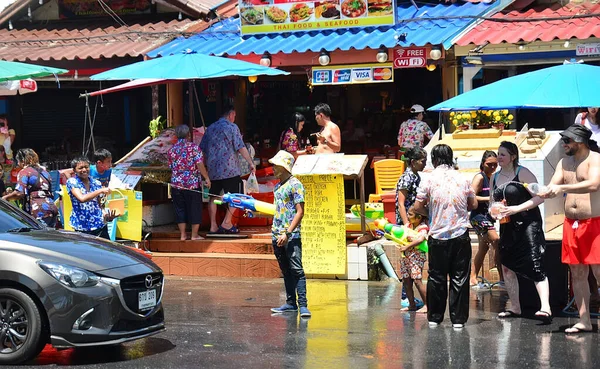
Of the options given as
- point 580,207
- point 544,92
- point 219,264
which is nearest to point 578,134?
point 580,207

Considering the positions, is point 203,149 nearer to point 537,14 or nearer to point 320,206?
point 320,206

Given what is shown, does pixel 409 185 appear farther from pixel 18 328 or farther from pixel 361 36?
pixel 361 36

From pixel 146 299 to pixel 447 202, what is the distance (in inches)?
116

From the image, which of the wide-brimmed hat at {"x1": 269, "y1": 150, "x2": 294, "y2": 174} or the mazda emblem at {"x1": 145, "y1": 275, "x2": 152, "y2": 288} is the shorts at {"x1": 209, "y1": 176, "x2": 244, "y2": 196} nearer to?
the wide-brimmed hat at {"x1": 269, "y1": 150, "x2": 294, "y2": 174}

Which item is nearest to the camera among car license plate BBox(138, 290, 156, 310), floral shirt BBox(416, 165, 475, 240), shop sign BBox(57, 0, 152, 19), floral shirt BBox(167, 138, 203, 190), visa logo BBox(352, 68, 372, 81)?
car license plate BBox(138, 290, 156, 310)

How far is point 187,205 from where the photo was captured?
44.5 feet

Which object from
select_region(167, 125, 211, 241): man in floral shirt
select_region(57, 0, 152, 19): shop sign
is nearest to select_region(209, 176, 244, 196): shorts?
select_region(167, 125, 211, 241): man in floral shirt

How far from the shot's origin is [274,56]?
52.4 feet

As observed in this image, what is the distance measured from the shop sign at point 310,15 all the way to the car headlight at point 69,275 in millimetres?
8962

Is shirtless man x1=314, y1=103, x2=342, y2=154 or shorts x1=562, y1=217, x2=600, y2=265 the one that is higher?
shirtless man x1=314, y1=103, x2=342, y2=154

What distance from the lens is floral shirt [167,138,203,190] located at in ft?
43.9

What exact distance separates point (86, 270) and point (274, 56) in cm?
860

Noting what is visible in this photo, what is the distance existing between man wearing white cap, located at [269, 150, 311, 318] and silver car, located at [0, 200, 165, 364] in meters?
2.03

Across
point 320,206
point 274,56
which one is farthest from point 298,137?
point 320,206
